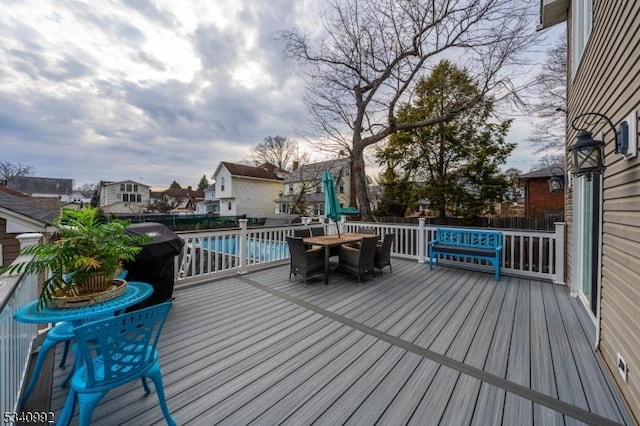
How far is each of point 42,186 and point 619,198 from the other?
2002 inches

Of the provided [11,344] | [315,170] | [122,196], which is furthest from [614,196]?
[122,196]

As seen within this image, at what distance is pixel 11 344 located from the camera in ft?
5.35

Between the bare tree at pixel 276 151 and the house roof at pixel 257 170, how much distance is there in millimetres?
689

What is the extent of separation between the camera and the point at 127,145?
61.4 feet

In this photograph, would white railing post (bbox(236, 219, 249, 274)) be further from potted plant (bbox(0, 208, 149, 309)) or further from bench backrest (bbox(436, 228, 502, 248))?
bench backrest (bbox(436, 228, 502, 248))

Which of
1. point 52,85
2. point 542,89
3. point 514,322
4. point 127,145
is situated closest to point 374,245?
point 514,322

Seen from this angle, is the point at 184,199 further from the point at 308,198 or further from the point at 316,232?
the point at 316,232

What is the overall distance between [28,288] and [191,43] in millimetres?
6620

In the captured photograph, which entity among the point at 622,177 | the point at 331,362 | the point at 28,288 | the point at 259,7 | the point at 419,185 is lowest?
the point at 331,362

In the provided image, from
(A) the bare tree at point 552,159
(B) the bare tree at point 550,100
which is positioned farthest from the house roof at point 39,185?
(A) the bare tree at point 552,159

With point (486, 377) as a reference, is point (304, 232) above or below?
above

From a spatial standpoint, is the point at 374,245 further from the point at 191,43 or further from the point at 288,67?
the point at 288,67

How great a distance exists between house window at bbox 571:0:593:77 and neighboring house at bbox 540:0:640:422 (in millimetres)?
27

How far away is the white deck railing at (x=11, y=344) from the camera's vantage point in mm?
1348
